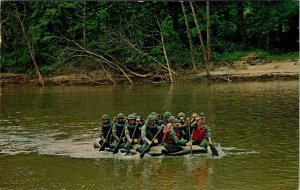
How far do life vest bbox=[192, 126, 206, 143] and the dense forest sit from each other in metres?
25.9

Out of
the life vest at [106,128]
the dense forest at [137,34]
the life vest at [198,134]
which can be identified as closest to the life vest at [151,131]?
the life vest at [198,134]

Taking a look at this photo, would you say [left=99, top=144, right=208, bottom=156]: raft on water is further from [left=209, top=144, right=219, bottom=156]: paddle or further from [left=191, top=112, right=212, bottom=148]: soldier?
[left=209, top=144, right=219, bottom=156]: paddle

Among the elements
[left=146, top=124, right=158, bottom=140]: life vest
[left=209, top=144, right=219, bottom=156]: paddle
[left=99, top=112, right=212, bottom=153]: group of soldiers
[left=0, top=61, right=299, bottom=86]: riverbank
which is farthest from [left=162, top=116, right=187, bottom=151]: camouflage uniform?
[left=0, top=61, right=299, bottom=86]: riverbank

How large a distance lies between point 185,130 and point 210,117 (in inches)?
303

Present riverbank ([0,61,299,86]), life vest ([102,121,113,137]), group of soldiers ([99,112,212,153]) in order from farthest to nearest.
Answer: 1. riverbank ([0,61,299,86])
2. life vest ([102,121,113,137])
3. group of soldiers ([99,112,212,153])

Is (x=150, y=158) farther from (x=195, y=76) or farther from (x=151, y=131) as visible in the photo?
(x=195, y=76)

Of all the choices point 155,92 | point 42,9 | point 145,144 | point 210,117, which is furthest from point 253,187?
point 42,9

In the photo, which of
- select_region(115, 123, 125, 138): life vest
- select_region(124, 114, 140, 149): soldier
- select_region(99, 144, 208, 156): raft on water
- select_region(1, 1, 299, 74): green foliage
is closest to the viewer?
select_region(99, 144, 208, 156): raft on water

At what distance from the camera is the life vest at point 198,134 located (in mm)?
17359

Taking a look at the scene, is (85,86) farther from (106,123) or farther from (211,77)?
(106,123)

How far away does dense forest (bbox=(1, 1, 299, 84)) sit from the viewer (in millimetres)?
45406

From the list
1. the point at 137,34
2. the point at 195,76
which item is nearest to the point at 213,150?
the point at 195,76

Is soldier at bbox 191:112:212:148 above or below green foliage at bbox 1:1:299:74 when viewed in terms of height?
below

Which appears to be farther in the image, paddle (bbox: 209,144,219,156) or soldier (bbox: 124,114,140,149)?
soldier (bbox: 124,114,140,149)
